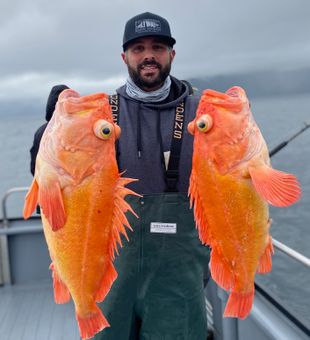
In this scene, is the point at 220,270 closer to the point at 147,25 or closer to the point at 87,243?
the point at 87,243

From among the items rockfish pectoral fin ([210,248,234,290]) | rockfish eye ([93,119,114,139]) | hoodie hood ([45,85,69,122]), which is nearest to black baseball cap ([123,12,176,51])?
hoodie hood ([45,85,69,122])

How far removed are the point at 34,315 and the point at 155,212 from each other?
2903mm

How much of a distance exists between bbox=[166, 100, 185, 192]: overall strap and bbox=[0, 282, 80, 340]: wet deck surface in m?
2.47

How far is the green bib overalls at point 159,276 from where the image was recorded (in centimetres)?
265

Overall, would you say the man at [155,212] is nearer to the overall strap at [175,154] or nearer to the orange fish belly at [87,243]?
the overall strap at [175,154]

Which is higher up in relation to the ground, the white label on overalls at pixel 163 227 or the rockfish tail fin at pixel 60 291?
the white label on overalls at pixel 163 227

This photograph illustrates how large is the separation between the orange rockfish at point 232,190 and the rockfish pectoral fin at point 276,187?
0.07m

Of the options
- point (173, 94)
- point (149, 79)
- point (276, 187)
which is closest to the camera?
point (276, 187)

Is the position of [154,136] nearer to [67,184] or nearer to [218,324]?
[67,184]

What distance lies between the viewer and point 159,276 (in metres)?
2.71

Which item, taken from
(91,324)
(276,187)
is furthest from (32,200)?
(276,187)

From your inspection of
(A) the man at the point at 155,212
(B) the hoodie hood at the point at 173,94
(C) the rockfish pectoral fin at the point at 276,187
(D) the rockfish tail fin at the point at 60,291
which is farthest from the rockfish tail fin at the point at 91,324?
(B) the hoodie hood at the point at 173,94

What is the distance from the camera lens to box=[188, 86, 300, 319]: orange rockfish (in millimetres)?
2045

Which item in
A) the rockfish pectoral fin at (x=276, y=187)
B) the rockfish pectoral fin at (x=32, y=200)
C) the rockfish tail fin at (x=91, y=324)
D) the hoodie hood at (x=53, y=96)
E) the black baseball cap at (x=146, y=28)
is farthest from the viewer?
the hoodie hood at (x=53, y=96)
